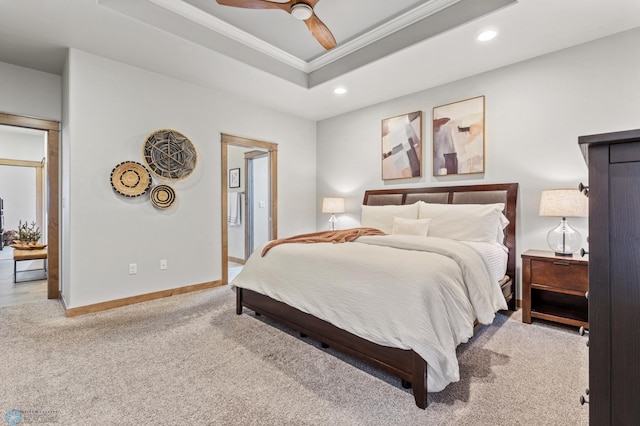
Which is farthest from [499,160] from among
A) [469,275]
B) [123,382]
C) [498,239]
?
[123,382]

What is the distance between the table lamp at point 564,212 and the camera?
8.71 ft

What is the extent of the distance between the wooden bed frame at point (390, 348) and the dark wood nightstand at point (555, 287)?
23 centimetres

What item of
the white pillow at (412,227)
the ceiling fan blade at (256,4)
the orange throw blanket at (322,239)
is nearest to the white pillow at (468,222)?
the white pillow at (412,227)

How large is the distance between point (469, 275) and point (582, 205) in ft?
4.85

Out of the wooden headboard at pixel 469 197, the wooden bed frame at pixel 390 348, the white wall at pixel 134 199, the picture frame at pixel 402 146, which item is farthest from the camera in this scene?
the picture frame at pixel 402 146

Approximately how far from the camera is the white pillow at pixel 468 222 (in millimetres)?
3080

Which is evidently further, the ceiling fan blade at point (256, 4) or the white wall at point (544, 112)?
the white wall at point (544, 112)

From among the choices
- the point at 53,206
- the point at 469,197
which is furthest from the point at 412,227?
the point at 53,206

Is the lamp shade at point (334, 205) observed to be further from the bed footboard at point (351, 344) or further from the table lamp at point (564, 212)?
the table lamp at point (564, 212)

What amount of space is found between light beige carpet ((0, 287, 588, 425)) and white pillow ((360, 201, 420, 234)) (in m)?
1.48

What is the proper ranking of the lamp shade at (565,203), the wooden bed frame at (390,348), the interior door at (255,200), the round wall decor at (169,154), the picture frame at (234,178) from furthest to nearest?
the picture frame at (234,178) < the interior door at (255,200) < the round wall decor at (169,154) < the lamp shade at (565,203) < the wooden bed frame at (390,348)

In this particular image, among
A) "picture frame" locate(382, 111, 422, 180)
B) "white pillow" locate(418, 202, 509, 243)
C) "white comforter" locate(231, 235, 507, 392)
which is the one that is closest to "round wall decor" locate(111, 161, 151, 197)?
"white comforter" locate(231, 235, 507, 392)

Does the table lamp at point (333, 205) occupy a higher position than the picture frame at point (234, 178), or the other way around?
the picture frame at point (234, 178)

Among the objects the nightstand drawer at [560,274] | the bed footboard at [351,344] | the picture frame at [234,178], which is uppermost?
the picture frame at [234,178]
